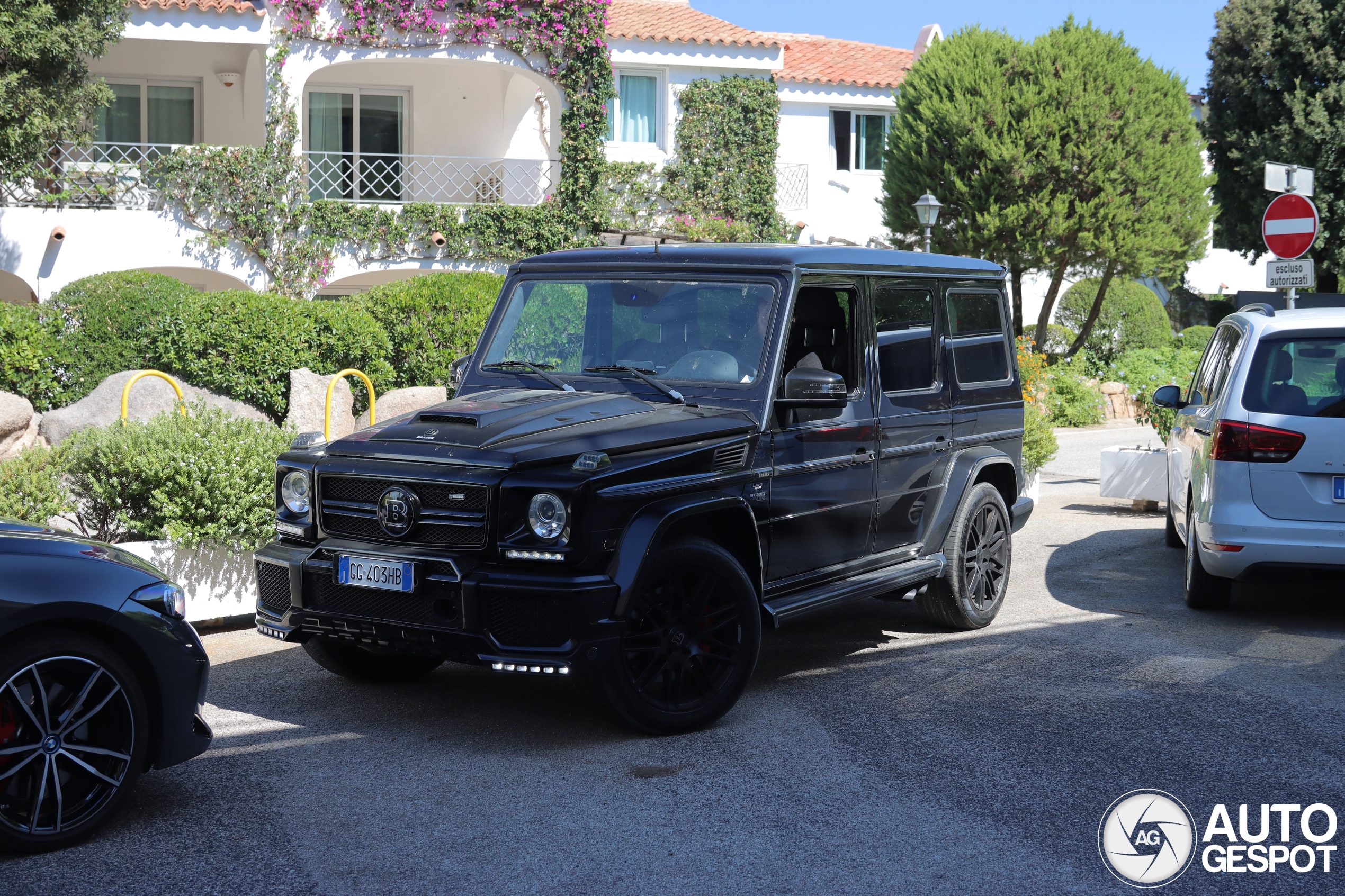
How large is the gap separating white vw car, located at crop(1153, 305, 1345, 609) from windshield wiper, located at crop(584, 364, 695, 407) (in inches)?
137

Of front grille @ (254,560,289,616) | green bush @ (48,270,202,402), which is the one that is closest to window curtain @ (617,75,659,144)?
green bush @ (48,270,202,402)

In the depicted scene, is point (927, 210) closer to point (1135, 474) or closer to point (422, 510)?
point (1135, 474)

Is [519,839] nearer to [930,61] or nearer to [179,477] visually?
[179,477]

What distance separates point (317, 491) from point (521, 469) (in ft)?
3.43

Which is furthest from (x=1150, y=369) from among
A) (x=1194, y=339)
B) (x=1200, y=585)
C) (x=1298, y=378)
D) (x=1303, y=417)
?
(x=1303, y=417)

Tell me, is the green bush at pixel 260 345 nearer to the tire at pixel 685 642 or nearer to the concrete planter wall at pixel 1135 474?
the concrete planter wall at pixel 1135 474

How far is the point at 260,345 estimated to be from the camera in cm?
1331

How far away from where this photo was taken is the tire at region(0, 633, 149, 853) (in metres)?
4.09

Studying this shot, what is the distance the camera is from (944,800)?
4.70 metres

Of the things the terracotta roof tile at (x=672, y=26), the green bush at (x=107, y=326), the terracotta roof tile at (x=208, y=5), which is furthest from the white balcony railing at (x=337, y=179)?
the green bush at (x=107, y=326)

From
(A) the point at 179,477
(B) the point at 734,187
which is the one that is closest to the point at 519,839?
(A) the point at 179,477

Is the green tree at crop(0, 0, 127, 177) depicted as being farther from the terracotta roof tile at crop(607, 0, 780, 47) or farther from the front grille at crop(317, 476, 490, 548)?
the front grille at crop(317, 476, 490, 548)

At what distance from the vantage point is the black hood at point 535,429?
16.6ft

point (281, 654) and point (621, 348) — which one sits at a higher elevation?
point (621, 348)
